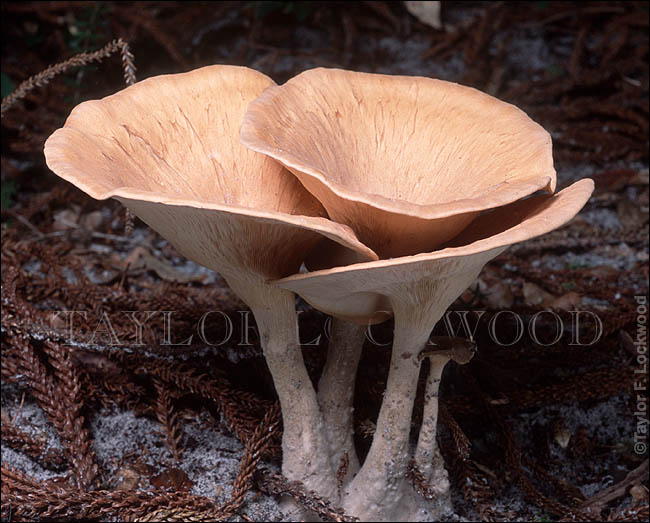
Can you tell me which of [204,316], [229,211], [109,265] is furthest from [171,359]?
[229,211]

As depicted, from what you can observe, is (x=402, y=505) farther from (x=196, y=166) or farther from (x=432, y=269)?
(x=196, y=166)

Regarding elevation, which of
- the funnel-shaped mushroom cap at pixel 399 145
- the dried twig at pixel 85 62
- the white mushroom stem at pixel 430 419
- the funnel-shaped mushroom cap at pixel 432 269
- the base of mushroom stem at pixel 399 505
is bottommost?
the base of mushroom stem at pixel 399 505

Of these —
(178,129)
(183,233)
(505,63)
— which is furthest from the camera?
(505,63)

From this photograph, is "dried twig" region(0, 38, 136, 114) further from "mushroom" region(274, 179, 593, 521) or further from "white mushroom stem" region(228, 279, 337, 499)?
"mushroom" region(274, 179, 593, 521)

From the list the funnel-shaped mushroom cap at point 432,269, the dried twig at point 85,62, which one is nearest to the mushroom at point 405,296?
the funnel-shaped mushroom cap at point 432,269

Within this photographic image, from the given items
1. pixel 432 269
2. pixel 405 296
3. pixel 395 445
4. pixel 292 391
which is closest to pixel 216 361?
pixel 292 391

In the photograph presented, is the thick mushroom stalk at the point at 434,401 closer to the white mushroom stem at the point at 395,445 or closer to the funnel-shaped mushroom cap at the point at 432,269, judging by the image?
the white mushroom stem at the point at 395,445

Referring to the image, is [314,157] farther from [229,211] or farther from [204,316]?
[204,316]
